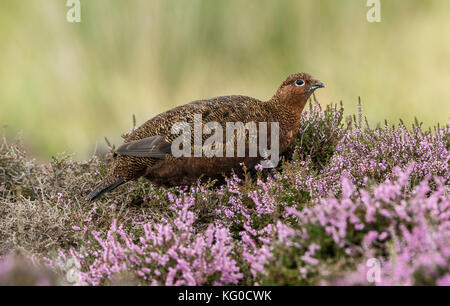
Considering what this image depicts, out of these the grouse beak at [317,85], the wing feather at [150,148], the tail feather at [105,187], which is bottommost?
the tail feather at [105,187]

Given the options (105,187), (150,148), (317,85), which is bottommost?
(105,187)

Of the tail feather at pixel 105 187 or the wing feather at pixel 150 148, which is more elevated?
the wing feather at pixel 150 148

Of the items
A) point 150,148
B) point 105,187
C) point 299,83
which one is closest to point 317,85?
point 299,83

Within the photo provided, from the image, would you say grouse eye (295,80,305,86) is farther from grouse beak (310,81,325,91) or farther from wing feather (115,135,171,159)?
wing feather (115,135,171,159)

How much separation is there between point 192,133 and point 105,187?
710 millimetres

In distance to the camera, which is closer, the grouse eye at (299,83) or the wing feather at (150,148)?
the wing feather at (150,148)

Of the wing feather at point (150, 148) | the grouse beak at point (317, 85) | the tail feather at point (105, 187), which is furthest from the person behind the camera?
the grouse beak at point (317, 85)

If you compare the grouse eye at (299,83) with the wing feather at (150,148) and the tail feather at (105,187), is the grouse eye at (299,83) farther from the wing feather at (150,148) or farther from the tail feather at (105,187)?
the tail feather at (105,187)

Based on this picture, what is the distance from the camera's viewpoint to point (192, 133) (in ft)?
10.2

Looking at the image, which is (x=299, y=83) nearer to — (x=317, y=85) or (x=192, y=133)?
(x=317, y=85)

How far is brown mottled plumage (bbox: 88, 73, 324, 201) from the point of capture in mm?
3119

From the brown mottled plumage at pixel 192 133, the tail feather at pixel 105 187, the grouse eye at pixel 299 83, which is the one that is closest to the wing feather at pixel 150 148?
the brown mottled plumage at pixel 192 133

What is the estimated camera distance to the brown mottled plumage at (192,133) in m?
3.12

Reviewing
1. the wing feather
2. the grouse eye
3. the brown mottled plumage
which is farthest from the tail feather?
the grouse eye
